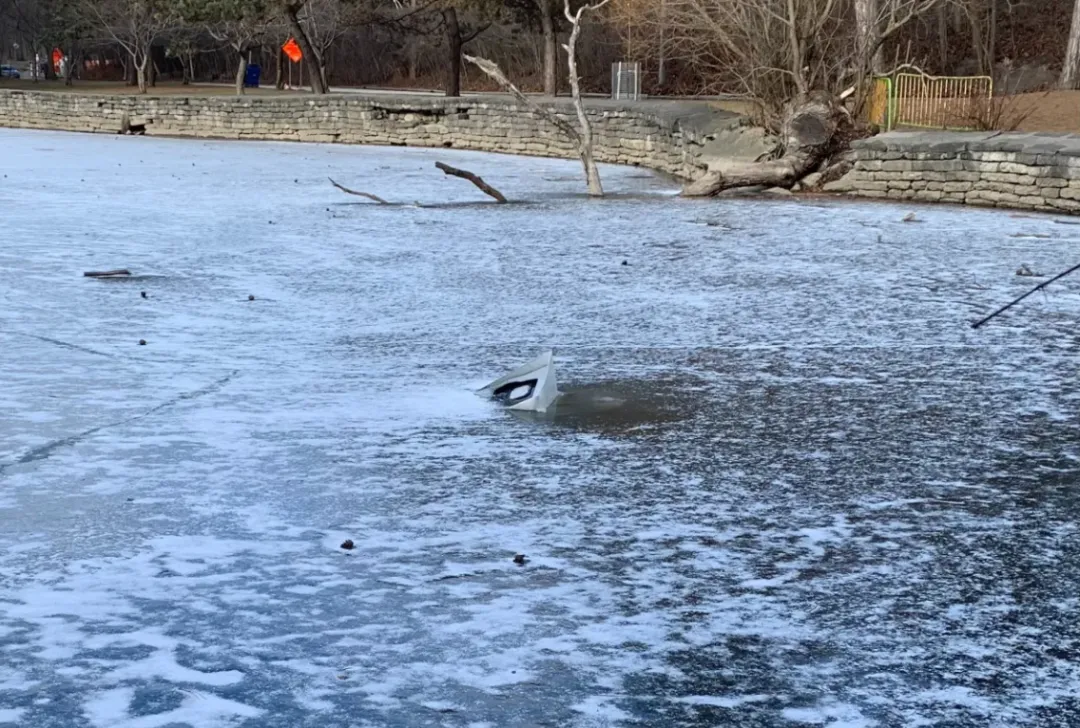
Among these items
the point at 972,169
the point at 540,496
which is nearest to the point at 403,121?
the point at 972,169

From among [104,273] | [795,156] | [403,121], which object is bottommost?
[104,273]

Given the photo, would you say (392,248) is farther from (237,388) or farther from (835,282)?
(237,388)

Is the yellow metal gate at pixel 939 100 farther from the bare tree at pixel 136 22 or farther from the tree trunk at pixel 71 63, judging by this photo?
the tree trunk at pixel 71 63

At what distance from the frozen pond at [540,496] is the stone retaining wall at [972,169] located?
4217 millimetres

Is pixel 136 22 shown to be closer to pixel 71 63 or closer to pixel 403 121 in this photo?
pixel 71 63

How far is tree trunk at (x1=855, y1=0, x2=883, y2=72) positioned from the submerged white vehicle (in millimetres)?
13706

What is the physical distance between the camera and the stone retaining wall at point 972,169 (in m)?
14.6

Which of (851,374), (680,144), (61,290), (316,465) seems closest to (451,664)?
(316,465)

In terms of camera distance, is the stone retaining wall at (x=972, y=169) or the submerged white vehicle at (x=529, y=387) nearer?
the submerged white vehicle at (x=529, y=387)

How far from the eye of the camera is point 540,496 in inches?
199

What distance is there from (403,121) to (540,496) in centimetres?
2546

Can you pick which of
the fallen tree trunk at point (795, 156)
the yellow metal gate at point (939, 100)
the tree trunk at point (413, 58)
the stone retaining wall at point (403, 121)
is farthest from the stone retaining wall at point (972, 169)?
the tree trunk at point (413, 58)

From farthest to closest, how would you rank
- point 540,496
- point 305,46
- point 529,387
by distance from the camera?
point 305,46, point 529,387, point 540,496


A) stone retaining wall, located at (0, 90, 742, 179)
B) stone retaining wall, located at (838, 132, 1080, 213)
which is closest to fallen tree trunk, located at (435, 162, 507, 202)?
stone retaining wall, located at (838, 132, 1080, 213)
